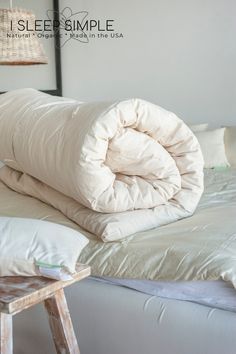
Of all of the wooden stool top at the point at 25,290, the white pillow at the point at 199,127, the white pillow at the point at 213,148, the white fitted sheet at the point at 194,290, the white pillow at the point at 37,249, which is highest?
the white pillow at the point at 37,249

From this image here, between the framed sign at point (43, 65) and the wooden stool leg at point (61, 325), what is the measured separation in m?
2.71

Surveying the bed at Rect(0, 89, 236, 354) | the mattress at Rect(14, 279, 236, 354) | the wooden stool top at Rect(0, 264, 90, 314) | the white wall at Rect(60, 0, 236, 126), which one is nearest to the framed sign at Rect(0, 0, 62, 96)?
the white wall at Rect(60, 0, 236, 126)

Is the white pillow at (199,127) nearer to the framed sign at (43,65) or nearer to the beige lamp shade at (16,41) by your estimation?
the framed sign at (43,65)

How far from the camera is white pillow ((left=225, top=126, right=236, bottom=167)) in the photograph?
3.05m

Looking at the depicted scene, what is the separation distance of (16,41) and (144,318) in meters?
1.25

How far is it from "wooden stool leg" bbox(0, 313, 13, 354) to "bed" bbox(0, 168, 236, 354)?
323 millimetres

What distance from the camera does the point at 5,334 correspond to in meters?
0.98

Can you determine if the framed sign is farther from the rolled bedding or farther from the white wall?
the rolled bedding

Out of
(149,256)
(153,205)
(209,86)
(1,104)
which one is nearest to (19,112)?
(1,104)

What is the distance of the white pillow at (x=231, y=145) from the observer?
120 inches

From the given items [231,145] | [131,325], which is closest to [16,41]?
[131,325]

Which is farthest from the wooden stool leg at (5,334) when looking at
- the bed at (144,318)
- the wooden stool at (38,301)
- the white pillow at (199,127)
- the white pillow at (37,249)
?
the white pillow at (199,127)

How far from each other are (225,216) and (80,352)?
568mm

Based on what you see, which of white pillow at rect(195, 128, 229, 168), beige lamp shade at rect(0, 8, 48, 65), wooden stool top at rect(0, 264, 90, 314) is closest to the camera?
wooden stool top at rect(0, 264, 90, 314)
